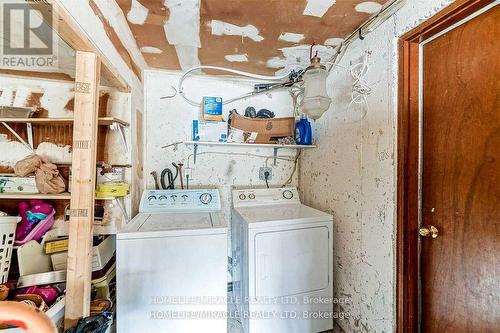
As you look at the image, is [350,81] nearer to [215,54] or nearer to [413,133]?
[413,133]

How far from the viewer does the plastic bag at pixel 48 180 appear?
1.36 m

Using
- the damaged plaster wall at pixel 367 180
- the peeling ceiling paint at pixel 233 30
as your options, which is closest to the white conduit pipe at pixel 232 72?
the peeling ceiling paint at pixel 233 30

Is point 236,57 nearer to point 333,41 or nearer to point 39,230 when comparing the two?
point 333,41

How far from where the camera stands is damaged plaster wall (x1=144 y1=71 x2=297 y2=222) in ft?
6.99

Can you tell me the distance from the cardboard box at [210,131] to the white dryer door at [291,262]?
37.5 inches

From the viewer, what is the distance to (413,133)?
1.18 m

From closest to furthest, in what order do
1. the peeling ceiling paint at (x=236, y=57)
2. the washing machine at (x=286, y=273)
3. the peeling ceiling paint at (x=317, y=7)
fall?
1. the peeling ceiling paint at (x=317, y=7)
2. the washing machine at (x=286, y=273)
3. the peeling ceiling paint at (x=236, y=57)

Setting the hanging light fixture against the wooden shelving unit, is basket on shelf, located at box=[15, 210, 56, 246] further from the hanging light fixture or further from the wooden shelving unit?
the hanging light fixture

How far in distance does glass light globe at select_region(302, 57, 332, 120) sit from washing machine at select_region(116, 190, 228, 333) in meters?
1.06

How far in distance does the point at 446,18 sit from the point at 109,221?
2.28 m

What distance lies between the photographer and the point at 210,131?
200 cm

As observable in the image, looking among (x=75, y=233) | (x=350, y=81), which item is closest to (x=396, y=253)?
(x=350, y=81)

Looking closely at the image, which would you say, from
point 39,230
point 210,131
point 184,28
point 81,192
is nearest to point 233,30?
point 184,28

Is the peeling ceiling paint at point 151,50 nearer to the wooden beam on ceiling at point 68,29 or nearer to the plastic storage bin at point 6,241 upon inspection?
the wooden beam on ceiling at point 68,29
